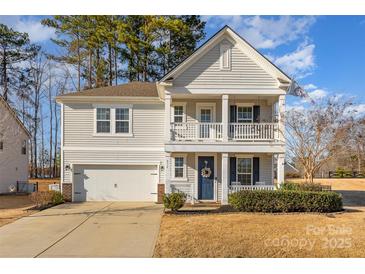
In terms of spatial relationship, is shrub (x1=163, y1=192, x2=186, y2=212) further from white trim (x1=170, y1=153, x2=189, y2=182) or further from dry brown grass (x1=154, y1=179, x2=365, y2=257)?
white trim (x1=170, y1=153, x2=189, y2=182)

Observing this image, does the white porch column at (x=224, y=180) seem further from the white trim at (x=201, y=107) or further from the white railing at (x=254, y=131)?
the white trim at (x=201, y=107)

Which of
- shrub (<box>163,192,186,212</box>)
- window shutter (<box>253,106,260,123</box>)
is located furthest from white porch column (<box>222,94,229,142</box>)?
shrub (<box>163,192,186,212</box>)

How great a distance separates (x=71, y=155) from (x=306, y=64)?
1352cm

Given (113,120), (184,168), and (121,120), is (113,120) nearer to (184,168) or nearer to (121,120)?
(121,120)

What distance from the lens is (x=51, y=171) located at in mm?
38000

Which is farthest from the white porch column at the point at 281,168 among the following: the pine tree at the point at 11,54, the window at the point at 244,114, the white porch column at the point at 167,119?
the pine tree at the point at 11,54

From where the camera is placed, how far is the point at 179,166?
57.4ft

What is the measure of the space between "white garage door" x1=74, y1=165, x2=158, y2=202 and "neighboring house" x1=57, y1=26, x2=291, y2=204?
0.05 m

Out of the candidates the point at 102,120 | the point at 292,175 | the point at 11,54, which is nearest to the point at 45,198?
the point at 102,120

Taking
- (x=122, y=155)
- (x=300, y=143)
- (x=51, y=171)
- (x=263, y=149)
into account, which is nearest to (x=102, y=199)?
(x=122, y=155)

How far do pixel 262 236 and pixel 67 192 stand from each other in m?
11.3

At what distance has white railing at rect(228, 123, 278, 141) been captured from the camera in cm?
1631

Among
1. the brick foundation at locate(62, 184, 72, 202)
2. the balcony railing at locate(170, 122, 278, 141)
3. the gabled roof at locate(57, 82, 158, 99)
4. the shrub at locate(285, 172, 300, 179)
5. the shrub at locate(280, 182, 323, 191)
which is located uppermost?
the gabled roof at locate(57, 82, 158, 99)

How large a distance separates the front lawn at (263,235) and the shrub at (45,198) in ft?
21.7
